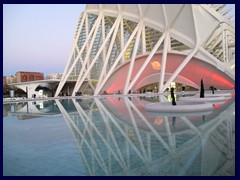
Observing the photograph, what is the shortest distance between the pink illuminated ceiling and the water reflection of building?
2241 cm

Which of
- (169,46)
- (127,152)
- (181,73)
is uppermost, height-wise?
(169,46)

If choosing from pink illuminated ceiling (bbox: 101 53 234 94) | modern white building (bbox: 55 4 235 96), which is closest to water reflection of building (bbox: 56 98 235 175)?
modern white building (bbox: 55 4 235 96)

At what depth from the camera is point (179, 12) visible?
25266 millimetres

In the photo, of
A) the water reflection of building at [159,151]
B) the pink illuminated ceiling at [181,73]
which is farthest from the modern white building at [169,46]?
the water reflection of building at [159,151]

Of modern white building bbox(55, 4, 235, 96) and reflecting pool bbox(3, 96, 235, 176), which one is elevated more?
modern white building bbox(55, 4, 235, 96)

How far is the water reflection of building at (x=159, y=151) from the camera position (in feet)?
9.67

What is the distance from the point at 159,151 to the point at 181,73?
29185mm

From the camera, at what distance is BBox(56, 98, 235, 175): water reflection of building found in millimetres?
2947

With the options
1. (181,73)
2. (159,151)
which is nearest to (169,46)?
(181,73)

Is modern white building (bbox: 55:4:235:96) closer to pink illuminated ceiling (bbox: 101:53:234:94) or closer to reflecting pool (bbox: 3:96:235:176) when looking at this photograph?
pink illuminated ceiling (bbox: 101:53:234:94)

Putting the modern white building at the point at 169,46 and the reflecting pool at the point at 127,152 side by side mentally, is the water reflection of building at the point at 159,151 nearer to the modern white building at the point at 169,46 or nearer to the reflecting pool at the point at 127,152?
the reflecting pool at the point at 127,152

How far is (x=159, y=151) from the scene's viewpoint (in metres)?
3.70

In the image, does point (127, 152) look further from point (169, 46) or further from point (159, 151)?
point (169, 46)

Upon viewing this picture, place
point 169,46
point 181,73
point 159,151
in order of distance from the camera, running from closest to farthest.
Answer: point 159,151
point 169,46
point 181,73
